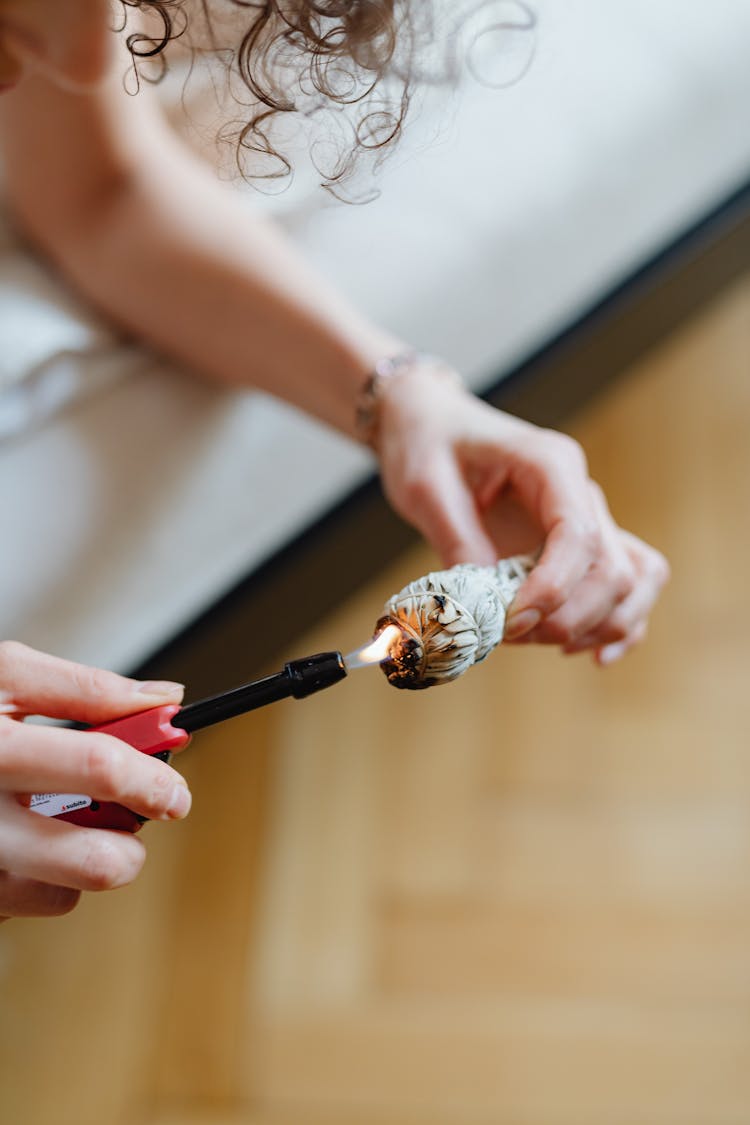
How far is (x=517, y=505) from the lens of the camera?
25.8 inches

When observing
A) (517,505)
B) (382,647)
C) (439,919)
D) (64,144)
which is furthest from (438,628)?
(439,919)

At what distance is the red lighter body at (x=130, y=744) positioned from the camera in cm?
44

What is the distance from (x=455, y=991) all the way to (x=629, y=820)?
250 mm

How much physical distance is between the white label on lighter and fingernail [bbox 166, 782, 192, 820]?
4cm

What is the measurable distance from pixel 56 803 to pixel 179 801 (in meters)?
0.06

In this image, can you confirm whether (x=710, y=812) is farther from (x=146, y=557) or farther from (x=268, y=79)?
(x=268, y=79)

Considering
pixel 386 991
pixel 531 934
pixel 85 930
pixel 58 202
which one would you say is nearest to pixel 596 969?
pixel 531 934

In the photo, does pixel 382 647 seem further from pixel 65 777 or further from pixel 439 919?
pixel 439 919

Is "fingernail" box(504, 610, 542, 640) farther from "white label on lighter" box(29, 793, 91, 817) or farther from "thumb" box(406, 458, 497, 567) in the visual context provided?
"white label on lighter" box(29, 793, 91, 817)

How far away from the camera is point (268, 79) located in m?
0.39

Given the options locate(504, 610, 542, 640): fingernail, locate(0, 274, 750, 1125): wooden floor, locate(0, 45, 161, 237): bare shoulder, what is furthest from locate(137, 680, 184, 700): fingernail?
locate(0, 274, 750, 1125): wooden floor

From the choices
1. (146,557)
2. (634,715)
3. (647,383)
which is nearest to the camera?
(146,557)

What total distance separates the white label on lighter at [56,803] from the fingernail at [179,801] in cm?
4

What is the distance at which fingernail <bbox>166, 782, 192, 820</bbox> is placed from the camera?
43 cm
